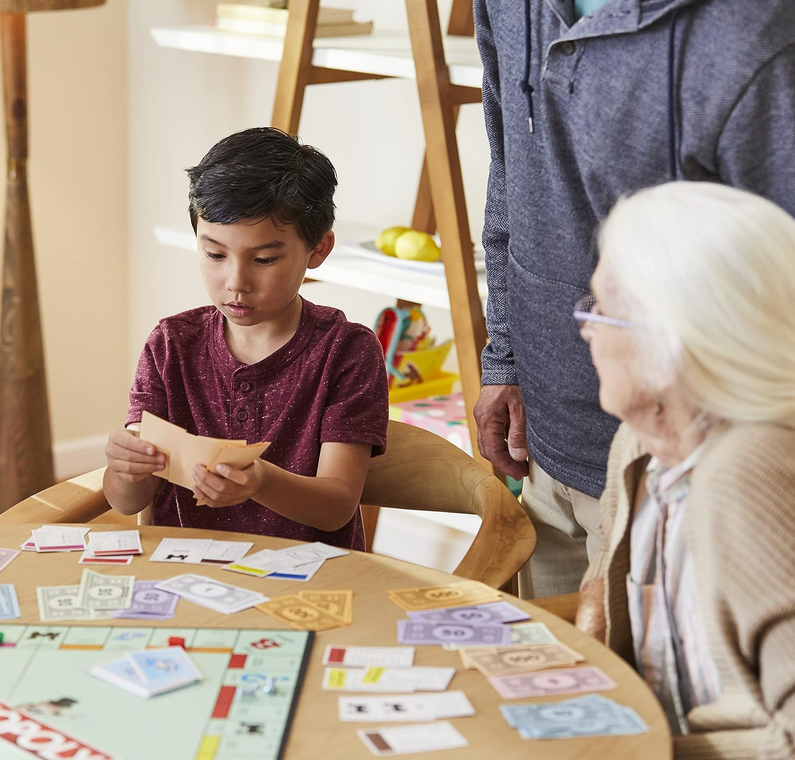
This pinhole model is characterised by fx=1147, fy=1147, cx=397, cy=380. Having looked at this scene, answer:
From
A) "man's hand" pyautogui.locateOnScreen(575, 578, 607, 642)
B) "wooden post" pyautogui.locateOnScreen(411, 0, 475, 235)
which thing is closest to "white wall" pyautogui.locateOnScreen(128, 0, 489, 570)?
"wooden post" pyautogui.locateOnScreen(411, 0, 475, 235)

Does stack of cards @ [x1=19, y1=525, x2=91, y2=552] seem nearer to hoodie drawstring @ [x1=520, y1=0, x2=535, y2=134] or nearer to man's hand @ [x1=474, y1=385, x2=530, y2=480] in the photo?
man's hand @ [x1=474, y1=385, x2=530, y2=480]

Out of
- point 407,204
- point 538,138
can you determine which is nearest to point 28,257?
point 407,204

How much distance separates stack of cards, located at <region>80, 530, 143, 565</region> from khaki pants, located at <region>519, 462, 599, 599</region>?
1.96 feet

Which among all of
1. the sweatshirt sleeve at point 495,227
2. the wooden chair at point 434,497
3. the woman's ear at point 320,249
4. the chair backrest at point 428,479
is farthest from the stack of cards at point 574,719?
the woman's ear at point 320,249

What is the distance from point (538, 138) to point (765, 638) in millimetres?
721

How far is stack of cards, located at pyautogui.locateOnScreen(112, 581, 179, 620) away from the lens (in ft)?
3.80

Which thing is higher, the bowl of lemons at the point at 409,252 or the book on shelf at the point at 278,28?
the book on shelf at the point at 278,28

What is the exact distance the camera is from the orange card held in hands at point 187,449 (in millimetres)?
1332

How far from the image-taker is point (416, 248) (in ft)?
8.00

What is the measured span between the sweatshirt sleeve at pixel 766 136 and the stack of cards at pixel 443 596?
523 mm

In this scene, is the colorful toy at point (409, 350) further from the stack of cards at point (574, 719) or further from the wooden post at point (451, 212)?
the stack of cards at point (574, 719)

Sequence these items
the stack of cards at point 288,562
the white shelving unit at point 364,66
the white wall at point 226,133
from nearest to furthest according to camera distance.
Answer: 1. the stack of cards at point 288,562
2. the white shelving unit at point 364,66
3. the white wall at point 226,133

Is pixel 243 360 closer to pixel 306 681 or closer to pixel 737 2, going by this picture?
pixel 306 681

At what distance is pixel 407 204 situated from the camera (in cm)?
313
